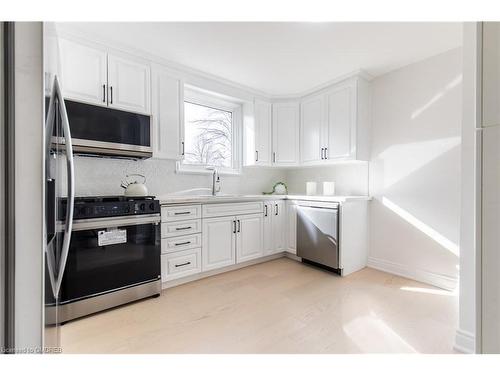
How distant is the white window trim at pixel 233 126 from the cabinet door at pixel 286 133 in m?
0.53

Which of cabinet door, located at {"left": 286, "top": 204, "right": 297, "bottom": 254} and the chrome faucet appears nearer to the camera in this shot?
the chrome faucet

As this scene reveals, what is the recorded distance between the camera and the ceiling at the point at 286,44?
201 cm

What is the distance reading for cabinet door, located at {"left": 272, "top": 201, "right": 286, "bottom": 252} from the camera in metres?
3.19

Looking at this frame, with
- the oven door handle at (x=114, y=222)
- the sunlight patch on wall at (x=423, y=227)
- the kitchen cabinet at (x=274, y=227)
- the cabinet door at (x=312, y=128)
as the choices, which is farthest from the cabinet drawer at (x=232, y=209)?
the sunlight patch on wall at (x=423, y=227)

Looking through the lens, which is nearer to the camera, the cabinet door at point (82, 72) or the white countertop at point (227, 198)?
the cabinet door at point (82, 72)

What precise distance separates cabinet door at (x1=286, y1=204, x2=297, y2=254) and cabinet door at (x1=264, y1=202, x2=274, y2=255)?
263mm

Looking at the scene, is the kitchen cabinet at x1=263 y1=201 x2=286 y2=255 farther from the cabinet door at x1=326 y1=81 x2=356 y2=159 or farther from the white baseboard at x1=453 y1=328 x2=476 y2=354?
the white baseboard at x1=453 y1=328 x2=476 y2=354

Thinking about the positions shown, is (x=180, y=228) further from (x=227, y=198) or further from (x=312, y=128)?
(x=312, y=128)

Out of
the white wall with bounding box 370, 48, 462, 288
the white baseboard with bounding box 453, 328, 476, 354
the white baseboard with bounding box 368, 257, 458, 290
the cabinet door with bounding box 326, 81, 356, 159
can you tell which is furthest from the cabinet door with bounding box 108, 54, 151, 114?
the white baseboard with bounding box 368, 257, 458, 290

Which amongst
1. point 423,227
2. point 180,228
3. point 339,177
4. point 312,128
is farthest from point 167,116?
point 423,227

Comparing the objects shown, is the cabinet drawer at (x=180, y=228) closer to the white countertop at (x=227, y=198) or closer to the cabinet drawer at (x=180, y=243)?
the cabinet drawer at (x=180, y=243)

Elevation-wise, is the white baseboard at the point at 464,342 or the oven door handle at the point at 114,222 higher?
the oven door handle at the point at 114,222

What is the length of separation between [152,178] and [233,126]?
147 centimetres
